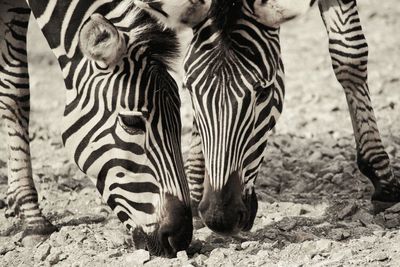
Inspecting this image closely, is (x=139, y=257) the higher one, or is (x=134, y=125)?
(x=134, y=125)

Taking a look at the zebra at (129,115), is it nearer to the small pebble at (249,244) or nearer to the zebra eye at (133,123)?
the zebra eye at (133,123)

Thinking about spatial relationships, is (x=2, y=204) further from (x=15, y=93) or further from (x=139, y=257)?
(x=139, y=257)

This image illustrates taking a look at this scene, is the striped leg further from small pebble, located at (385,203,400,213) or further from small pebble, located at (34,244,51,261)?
small pebble, located at (385,203,400,213)

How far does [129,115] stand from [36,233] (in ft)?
5.62

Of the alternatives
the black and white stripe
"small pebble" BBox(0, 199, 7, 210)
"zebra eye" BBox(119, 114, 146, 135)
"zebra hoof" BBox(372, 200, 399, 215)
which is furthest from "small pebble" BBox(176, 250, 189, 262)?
"small pebble" BBox(0, 199, 7, 210)

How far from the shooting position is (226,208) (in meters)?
5.38

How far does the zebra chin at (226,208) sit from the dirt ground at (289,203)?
37cm

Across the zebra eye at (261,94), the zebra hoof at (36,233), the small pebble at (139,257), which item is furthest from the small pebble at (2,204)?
the zebra eye at (261,94)

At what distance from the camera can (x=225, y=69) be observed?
552 cm

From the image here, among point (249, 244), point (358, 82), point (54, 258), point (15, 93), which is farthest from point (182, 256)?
point (358, 82)

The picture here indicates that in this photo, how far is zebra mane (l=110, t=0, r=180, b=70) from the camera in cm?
567

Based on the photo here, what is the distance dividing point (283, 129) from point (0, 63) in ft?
13.0

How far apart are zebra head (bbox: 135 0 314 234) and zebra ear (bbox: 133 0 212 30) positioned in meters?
0.07

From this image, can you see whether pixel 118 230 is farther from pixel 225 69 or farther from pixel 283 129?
pixel 283 129
